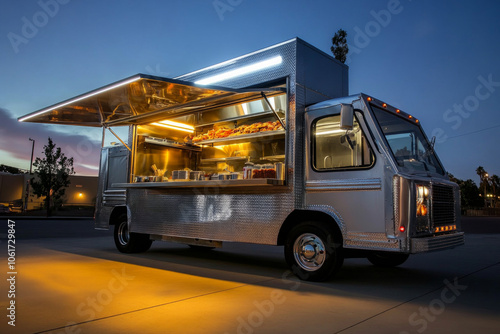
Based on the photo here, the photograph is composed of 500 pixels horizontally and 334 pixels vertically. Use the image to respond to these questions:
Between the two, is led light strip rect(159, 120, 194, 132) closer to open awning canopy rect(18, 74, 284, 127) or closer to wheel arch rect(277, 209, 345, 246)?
open awning canopy rect(18, 74, 284, 127)

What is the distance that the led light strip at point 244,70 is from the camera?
23.6 feet

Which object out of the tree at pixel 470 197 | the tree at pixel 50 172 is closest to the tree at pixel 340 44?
the tree at pixel 50 172

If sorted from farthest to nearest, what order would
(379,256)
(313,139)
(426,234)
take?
(379,256)
(313,139)
(426,234)

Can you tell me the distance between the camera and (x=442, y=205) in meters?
6.02

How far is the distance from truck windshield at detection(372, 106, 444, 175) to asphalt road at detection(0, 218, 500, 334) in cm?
180

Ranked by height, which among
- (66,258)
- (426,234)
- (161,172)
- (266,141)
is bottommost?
(66,258)

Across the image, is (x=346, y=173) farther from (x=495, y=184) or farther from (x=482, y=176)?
(x=495, y=184)

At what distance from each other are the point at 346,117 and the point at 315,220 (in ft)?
5.55

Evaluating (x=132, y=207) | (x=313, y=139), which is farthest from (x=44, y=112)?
(x=313, y=139)

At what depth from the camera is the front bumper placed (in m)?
5.23

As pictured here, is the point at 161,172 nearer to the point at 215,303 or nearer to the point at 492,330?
the point at 215,303

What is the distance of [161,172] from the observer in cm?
959

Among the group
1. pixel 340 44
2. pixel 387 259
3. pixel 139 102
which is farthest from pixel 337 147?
pixel 340 44

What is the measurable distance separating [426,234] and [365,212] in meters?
0.88
